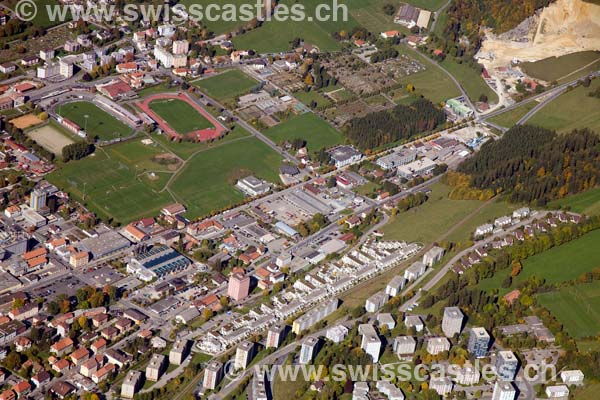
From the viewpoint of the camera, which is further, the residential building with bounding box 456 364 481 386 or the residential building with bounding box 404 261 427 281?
the residential building with bounding box 404 261 427 281

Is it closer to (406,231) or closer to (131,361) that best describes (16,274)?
(131,361)

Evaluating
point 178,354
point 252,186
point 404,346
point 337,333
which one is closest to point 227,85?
point 252,186

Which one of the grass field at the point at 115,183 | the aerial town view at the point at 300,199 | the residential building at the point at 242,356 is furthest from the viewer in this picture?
the grass field at the point at 115,183

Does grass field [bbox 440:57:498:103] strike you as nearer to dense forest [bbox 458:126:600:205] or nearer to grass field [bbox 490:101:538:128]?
grass field [bbox 490:101:538:128]

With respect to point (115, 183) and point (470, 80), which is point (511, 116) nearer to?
point (470, 80)

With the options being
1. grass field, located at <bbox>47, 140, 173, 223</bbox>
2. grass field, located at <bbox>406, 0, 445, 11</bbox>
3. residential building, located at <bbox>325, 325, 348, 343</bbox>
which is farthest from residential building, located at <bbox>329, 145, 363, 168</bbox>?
grass field, located at <bbox>406, 0, 445, 11</bbox>

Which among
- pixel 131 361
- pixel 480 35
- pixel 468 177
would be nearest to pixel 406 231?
pixel 468 177

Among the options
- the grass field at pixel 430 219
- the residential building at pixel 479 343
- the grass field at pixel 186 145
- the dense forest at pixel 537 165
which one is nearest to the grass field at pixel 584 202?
the dense forest at pixel 537 165

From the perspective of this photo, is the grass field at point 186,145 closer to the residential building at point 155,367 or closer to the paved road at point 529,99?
the paved road at point 529,99
